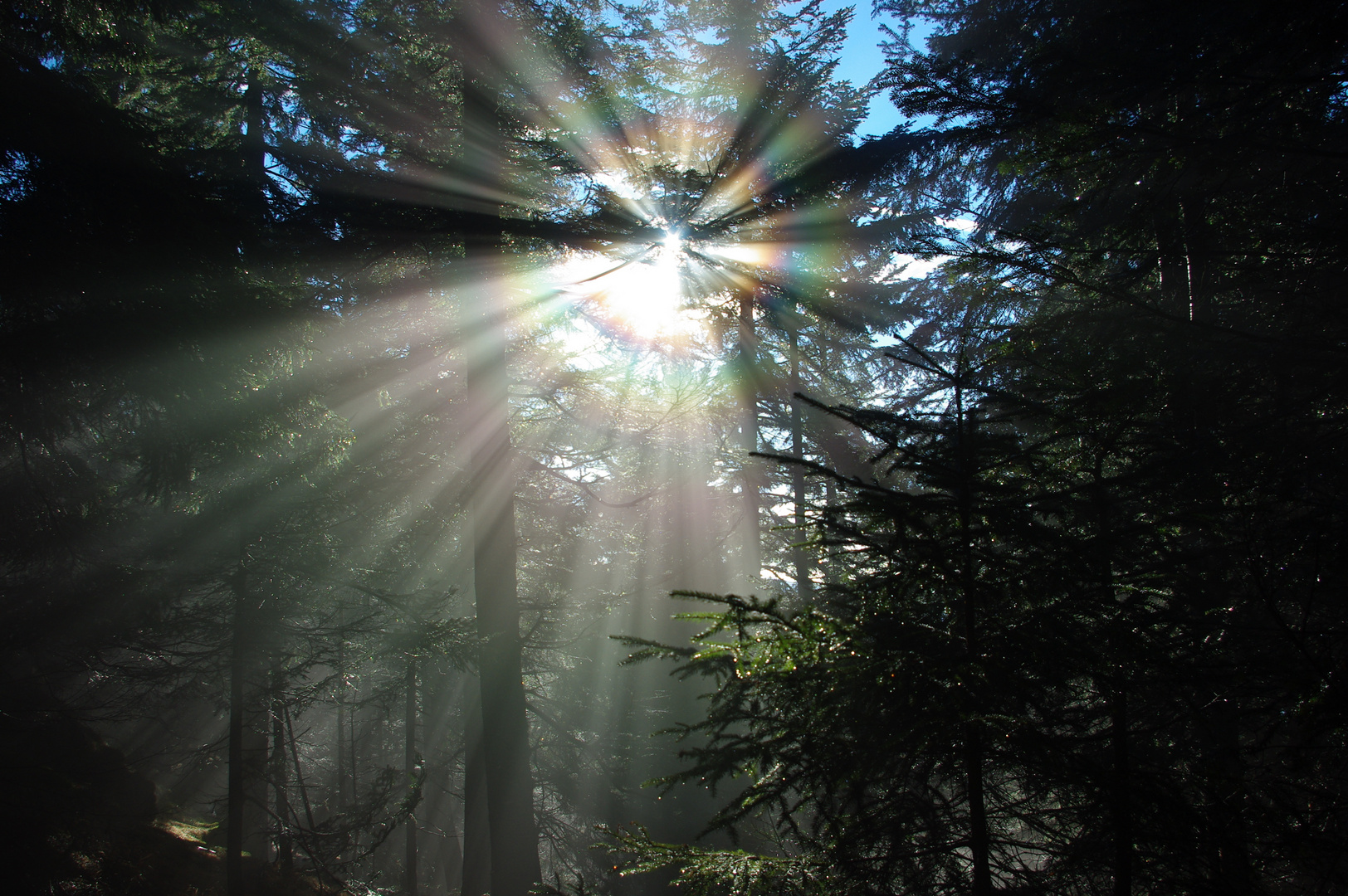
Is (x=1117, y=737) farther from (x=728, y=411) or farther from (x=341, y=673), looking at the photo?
(x=341, y=673)

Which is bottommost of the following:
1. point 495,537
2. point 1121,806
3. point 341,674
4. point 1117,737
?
point 1121,806

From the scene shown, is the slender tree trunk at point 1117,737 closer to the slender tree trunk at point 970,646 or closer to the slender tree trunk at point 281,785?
the slender tree trunk at point 970,646

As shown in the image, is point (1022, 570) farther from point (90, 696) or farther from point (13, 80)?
point (90, 696)

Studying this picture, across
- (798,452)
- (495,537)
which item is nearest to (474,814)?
(495,537)

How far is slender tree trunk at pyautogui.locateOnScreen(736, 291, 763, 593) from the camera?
39.1 feet

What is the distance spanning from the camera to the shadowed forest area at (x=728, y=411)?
10.7ft

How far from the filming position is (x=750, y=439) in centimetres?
1430

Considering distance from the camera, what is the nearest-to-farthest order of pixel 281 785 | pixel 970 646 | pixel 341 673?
pixel 970 646 < pixel 341 673 < pixel 281 785

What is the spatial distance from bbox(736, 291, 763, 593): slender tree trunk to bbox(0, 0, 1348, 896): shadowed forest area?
0.37 feet

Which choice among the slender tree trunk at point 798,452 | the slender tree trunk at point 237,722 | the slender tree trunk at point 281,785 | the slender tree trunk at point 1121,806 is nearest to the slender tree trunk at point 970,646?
the slender tree trunk at point 1121,806

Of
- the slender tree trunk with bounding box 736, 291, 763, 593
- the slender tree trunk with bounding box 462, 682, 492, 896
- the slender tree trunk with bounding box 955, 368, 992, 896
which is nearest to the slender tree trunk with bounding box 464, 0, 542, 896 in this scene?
the slender tree trunk with bounding box 462, 682, 492, 896

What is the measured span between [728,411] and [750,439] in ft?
5.26

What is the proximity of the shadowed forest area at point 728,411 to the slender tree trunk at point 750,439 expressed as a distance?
112 mm

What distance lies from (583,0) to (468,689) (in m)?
18.2
